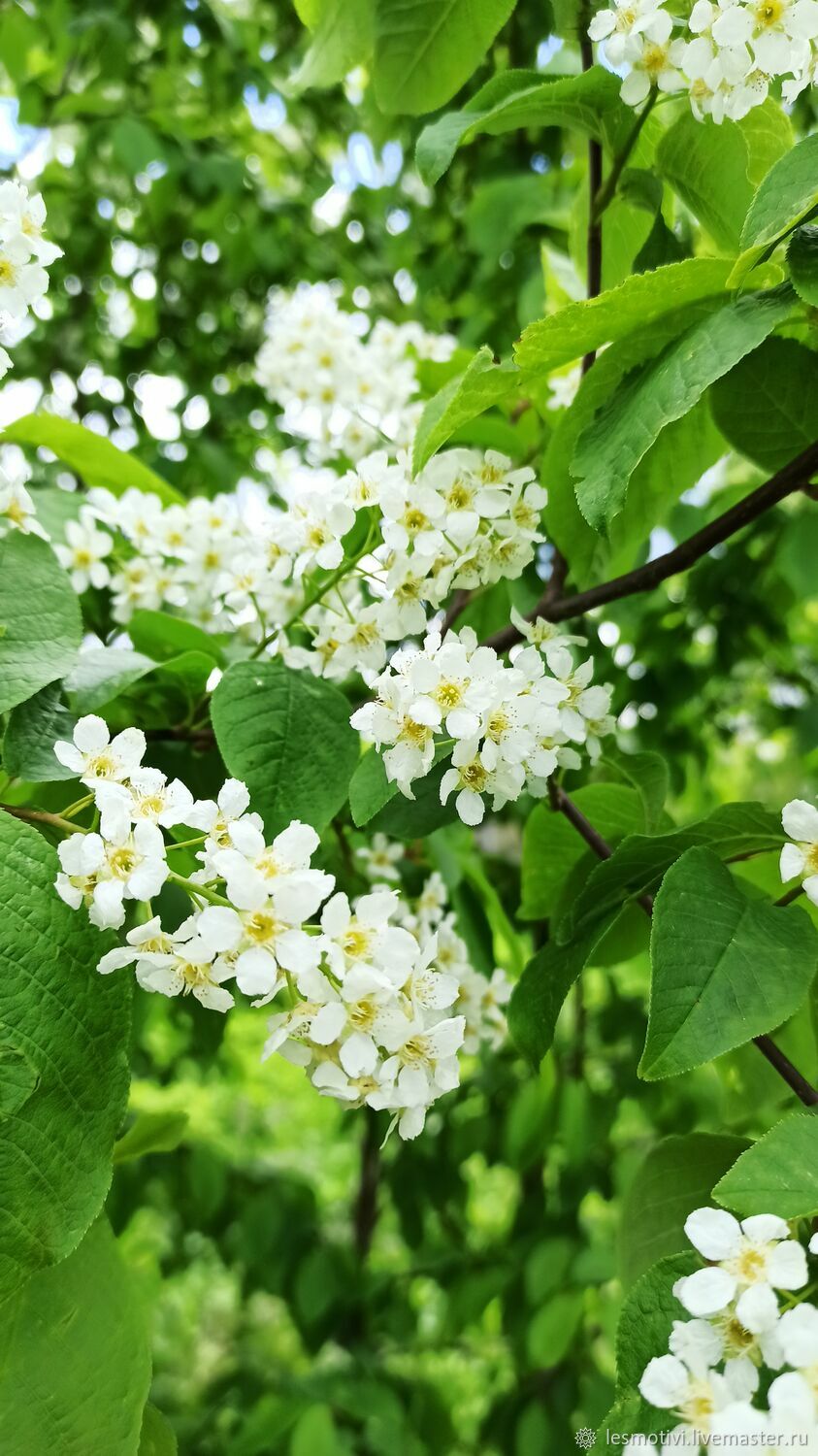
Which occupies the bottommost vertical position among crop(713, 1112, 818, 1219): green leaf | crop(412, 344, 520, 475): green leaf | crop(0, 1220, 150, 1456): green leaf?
crop(0, 1220, 150, 1456): green leaf

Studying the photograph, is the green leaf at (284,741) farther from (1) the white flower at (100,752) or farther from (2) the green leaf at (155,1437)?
(2) the green leaf at (155,1437)

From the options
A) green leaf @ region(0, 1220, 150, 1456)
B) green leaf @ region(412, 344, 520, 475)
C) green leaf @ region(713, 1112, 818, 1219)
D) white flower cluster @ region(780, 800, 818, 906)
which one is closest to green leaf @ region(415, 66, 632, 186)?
green leaf @ region(412, 344, 520, 475)

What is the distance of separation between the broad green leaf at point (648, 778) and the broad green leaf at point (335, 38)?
1.53 feet

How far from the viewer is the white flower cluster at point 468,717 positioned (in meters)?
0.55

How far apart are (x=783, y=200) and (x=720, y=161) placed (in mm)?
186

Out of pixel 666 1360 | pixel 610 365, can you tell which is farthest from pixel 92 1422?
pixel 610 365

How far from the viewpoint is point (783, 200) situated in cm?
52

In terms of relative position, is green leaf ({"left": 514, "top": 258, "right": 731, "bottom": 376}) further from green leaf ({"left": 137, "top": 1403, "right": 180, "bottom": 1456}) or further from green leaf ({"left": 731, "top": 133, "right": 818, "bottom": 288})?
green leaf ({"left": 137, "top": 1403, "right": 180, "bottom": 1456})

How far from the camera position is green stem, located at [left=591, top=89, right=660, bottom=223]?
0.65 m

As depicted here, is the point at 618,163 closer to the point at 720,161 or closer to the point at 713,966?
the point at 720,161

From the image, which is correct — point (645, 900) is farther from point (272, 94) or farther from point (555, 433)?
point (272, 94)

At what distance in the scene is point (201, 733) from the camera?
759mm

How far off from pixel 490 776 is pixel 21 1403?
38cm

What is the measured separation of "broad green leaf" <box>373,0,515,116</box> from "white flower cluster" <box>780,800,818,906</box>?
52 centimetres
